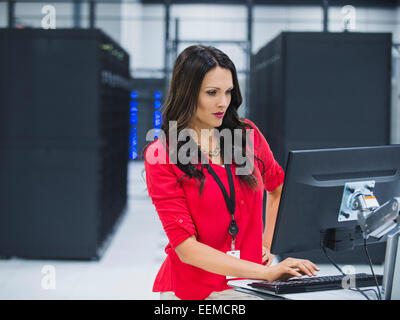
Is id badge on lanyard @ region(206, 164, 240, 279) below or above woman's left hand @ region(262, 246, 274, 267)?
above

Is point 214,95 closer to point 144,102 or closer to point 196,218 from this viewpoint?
point 196,218

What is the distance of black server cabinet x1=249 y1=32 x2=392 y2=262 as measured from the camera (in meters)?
5.05

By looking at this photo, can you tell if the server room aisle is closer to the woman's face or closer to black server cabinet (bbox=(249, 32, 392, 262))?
black server cabinet (bbox=(249, 32, 392, 262))

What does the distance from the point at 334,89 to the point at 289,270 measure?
11.9 feet

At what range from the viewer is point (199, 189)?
193 centimetres

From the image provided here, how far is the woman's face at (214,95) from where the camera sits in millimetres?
1949

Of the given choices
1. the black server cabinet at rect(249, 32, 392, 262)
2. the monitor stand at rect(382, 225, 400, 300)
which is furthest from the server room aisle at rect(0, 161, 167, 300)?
the monitor stand at rect(382, 225, 400, 300)

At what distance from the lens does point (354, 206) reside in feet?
5.79

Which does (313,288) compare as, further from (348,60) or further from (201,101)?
(348,60)

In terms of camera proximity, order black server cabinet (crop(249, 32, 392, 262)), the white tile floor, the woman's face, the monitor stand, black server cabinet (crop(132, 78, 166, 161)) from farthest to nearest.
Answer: black server cabinet (crop(132, 78, 166, 161)), black server cabinet (crop(249, 32, 392, 262)), the white tile floor, the woman's face, the monitor stand

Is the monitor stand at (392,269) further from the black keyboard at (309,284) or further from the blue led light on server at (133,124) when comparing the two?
the blue led light on server at (133,124)

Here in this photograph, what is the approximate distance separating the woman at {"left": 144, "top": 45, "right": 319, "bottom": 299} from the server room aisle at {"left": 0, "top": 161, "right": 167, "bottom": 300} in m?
1.90
